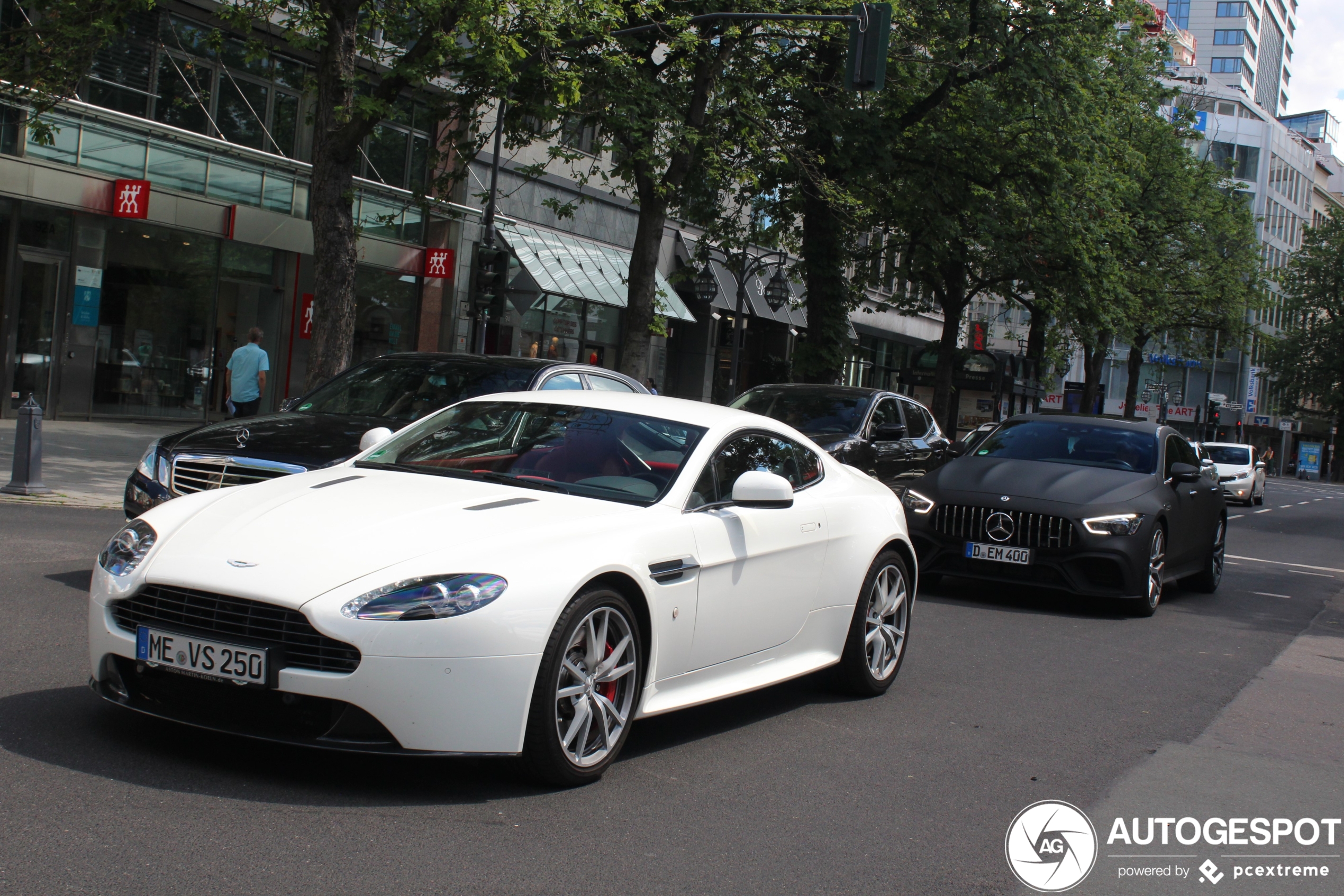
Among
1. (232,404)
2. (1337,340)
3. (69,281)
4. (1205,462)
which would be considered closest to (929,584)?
(1205,462)

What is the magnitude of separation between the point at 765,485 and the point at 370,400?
4.93 meters

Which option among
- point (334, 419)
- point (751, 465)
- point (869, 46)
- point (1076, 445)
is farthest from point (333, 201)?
point (751, 465)

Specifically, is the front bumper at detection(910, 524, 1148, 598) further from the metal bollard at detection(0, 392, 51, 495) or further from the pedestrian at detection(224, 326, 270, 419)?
the pedestrian at detection(224, 326, 270, 419)

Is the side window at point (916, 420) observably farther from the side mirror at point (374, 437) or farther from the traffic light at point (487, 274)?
the side mirror at point (374, 437)

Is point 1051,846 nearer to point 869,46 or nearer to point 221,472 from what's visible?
point 221,472

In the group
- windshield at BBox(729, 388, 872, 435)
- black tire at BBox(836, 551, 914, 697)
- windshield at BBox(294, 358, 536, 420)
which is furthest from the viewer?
windshield at BBox(729, 388, 872, 435)

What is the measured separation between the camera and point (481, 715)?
4.25m

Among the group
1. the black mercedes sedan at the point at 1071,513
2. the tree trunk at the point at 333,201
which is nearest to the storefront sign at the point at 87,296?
the tree trunk at the point at 333,201

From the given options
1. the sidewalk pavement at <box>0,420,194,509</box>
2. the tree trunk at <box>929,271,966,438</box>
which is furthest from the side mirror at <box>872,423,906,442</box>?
the tree trunk at <box>929,271,966,438</box>

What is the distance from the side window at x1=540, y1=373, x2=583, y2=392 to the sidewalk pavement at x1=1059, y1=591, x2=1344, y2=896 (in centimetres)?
504

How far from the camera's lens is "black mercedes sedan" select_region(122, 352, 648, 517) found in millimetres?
7941

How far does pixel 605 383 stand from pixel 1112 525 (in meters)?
4.11

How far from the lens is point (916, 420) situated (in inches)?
620

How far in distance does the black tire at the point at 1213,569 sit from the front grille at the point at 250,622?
32.9 ft
